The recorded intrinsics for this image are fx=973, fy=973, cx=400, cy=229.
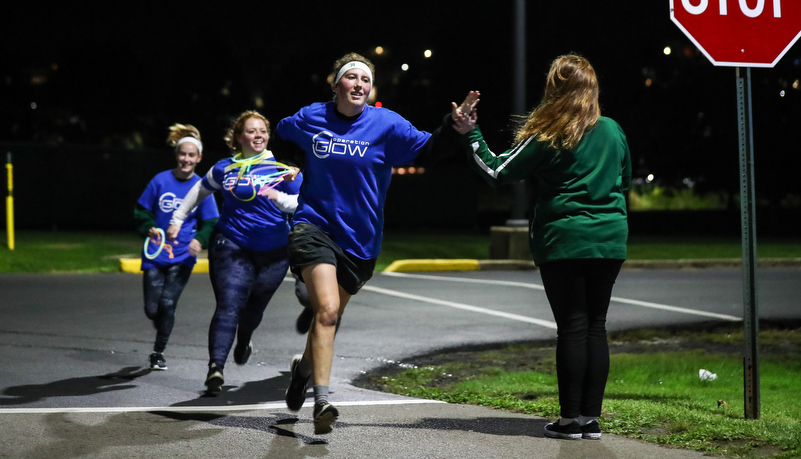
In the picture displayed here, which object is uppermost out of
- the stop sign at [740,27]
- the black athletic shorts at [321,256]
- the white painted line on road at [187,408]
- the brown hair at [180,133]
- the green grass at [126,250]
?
the stop sign at [740,27]

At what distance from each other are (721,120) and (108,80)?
44440 millimetres

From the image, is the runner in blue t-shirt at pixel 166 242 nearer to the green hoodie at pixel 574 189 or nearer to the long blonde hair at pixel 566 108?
the green hoodie at pixel 574 189

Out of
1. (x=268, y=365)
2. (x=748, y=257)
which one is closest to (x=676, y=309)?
(x=268, y=365)

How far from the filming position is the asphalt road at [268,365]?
194 inches

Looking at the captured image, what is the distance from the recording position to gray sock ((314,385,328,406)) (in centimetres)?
503

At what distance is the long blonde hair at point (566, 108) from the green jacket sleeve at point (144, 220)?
145 inches

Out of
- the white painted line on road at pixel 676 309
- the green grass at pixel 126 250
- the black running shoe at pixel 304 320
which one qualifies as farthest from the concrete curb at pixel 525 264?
the black running shoe at pixel 304 320

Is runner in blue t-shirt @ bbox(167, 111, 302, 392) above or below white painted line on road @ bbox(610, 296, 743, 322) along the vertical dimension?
above

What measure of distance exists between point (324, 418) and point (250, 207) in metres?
2.15

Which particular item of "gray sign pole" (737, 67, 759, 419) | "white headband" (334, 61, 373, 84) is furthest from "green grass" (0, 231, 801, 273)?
"gray sign pole" (737, 67, 759, 419)

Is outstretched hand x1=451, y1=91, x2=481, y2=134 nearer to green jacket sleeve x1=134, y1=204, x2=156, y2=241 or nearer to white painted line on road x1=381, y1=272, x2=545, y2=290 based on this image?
green jacket sleeve x1=134, y1=204, x2=156, y2=241

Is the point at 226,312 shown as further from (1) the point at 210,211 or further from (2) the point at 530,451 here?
(2) the point at 530,451

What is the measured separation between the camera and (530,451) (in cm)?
482

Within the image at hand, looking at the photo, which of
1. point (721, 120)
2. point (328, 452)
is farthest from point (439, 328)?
point (721, 120)
